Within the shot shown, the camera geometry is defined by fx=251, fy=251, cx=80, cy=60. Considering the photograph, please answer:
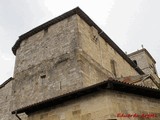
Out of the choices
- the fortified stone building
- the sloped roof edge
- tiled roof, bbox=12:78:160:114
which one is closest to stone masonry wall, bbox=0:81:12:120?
the fortified stone building

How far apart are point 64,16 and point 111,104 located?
27.2ft

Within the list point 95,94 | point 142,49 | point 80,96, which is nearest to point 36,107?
point 80,96

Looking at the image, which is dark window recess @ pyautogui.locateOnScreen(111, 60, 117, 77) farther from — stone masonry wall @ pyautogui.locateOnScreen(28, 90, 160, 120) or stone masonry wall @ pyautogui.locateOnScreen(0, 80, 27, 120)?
stone masonry wall @ pyautogui.locateOnScreen(28, 90, 160, 120)

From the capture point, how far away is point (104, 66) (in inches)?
585

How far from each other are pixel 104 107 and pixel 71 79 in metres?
4.87

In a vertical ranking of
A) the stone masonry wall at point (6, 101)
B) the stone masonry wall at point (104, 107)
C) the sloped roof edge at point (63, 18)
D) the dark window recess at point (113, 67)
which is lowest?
the stone masonry wall at point (104, 107)

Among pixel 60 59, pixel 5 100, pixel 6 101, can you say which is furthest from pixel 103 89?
pixel 5 100

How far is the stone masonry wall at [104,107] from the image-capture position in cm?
736

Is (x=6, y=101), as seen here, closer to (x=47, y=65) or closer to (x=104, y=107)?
(x=47, y=65)

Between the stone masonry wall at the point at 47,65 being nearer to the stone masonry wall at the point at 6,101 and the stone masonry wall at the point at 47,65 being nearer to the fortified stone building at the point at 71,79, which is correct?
the fortified stone building at the point at 71,79

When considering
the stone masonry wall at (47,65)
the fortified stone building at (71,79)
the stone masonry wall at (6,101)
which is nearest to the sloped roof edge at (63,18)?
the fortified stone building at (71,79)

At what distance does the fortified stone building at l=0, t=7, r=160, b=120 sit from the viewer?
303 inches

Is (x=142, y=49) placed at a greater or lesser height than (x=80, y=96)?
greater

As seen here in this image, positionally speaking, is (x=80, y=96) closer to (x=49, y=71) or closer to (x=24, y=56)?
(x=49, y=71)
